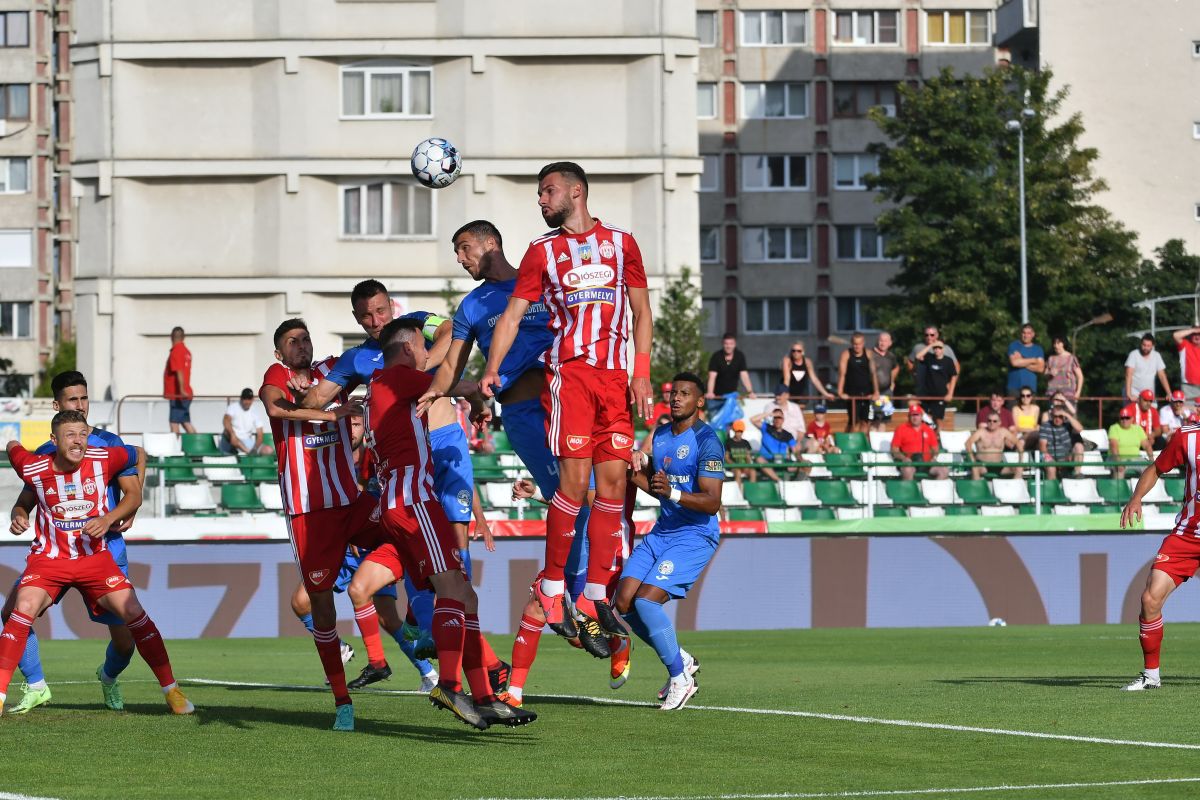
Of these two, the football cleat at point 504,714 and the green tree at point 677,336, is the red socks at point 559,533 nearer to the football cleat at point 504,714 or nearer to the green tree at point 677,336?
the football cleat at point 504,714

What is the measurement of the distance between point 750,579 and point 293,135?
2528cm

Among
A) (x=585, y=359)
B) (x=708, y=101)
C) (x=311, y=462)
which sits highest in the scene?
(x=708, y=101)

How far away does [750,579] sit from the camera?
22391mm

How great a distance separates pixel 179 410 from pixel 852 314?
182ft

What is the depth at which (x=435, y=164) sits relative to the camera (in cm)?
1234


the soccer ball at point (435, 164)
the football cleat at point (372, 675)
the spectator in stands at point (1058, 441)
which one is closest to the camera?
the football cleat at point (372, 675)

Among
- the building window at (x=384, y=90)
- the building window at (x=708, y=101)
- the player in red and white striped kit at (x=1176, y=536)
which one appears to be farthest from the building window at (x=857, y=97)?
the player in red and white striped kit at (x=1176, y=536)

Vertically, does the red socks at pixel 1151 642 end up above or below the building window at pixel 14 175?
below

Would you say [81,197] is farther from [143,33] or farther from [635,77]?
[635,77]

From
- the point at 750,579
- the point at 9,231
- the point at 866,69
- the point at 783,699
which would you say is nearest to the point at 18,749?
the point at 783,699

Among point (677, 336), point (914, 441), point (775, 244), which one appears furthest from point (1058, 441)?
point (775, 244)

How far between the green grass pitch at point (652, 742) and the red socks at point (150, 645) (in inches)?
10.2

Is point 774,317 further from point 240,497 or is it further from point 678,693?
A: point 678,693

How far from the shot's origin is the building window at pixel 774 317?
270ft
